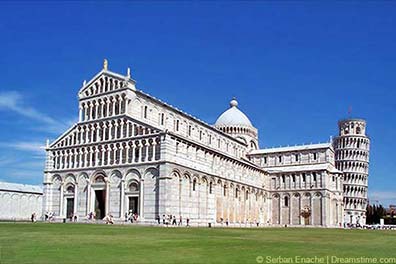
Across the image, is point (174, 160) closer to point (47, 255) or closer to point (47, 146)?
point (47, 146)

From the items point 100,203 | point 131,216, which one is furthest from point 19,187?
point 131,216

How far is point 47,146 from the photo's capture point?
71.5 meters

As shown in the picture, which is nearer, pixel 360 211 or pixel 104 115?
pixel 104 115

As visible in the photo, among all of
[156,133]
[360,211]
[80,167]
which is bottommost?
[360,211]

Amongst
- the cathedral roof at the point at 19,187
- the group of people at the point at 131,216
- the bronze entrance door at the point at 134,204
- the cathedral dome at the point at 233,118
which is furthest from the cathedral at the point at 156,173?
the cathedral roof at the point at 19,187

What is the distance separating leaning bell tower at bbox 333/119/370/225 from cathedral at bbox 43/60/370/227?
28021 millimetres

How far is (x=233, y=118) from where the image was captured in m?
102

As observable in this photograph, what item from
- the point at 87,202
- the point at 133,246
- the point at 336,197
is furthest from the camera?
the point at 336,197

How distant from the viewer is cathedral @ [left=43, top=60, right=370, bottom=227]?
59.1 m

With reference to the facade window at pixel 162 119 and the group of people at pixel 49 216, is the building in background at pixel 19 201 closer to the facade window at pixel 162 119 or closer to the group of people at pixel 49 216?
the group of people at pixel 49 216

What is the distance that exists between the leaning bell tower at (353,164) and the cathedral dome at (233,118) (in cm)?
3121

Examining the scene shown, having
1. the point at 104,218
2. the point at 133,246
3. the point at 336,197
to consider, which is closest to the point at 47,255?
the point at 133,246

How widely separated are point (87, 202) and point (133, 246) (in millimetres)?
46631

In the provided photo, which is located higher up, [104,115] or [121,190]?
[104,115]
